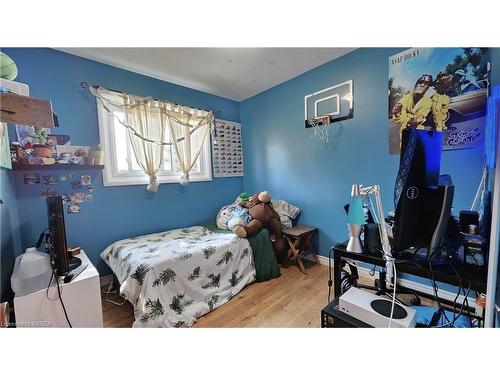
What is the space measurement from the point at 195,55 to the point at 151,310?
7.53 feet

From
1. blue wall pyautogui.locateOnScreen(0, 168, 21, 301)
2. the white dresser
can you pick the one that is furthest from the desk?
blue wall pyautogui.locateOnScreen(0, 168, 21, 301)

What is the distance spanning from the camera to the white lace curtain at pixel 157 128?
2111 mm

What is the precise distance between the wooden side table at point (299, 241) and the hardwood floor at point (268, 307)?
0.27 metres

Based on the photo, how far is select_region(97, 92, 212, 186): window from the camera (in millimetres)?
2043

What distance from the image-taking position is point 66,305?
1.10m

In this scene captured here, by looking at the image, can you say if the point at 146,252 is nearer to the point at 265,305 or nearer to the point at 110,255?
the point at 110,255

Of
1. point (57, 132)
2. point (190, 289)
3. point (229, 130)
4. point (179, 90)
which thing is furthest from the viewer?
point (229, 130)

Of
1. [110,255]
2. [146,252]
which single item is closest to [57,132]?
[110,255]

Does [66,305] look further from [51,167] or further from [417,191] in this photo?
[417,191]

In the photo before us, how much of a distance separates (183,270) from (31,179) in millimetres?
1568

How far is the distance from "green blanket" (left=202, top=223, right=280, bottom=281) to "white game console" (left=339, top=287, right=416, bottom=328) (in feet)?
4.03

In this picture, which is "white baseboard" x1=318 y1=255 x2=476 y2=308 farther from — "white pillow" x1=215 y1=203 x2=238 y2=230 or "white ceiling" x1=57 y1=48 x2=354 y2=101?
"white ceiling" x1=57 y1=48 x2=354 y2=101

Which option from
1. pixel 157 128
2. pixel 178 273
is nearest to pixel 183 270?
pixel 178 273
